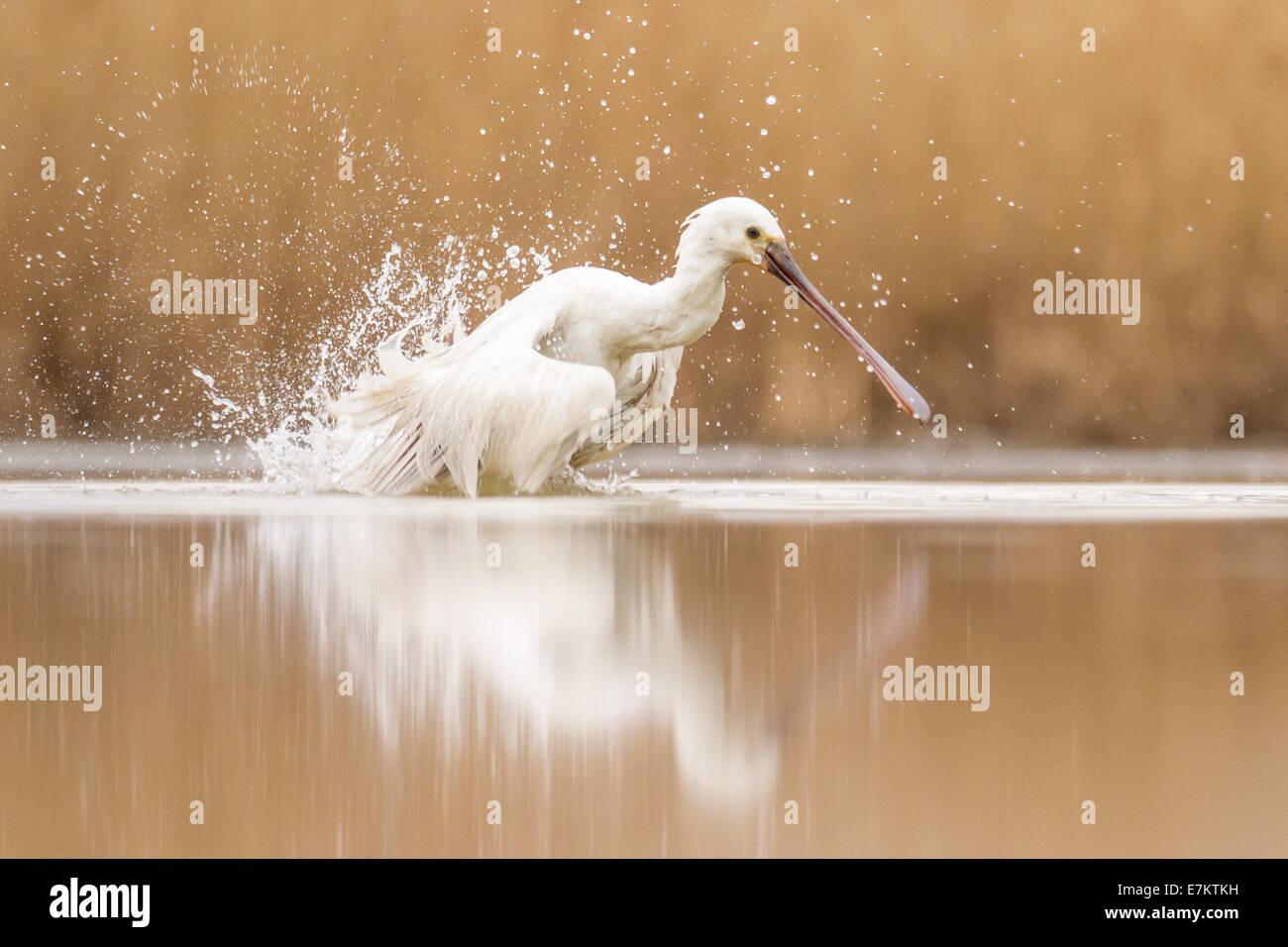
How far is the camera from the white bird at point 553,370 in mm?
4668

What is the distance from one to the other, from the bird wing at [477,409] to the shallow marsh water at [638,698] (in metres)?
0.83

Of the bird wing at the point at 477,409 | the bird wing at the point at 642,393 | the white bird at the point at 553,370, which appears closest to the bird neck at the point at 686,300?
the white bird at the point at 553,370

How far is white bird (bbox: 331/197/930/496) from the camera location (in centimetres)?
467

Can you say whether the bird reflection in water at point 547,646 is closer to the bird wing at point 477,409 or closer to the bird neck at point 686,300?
the bird wing at point 477,409

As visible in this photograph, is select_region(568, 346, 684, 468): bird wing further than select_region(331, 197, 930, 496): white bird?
Yes

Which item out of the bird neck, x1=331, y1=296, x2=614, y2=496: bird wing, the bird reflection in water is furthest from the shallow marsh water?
the bird neck

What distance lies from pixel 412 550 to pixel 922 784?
203 centimetres

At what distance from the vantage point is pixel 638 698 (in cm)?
208

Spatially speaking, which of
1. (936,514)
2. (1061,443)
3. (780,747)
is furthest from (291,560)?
(1061,443)

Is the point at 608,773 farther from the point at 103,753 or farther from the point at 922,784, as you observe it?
the point at 103,753

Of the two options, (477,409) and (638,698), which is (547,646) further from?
(477,409)

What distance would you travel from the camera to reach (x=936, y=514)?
4.73 metres

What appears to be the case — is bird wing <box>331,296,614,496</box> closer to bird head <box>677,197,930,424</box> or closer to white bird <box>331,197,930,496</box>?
white bird <box>331,197,930,496</box>

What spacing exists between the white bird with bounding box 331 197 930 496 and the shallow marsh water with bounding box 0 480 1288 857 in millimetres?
867
